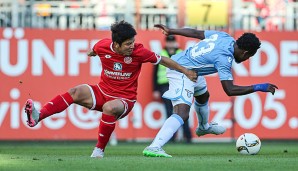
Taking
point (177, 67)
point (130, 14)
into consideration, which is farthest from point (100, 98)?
point (130, 14)

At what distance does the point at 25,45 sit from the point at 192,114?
3618 mm

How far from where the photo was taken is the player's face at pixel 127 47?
1220 cm

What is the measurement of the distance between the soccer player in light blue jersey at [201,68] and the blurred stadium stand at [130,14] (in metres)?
6.84

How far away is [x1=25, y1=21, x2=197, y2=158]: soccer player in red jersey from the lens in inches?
479

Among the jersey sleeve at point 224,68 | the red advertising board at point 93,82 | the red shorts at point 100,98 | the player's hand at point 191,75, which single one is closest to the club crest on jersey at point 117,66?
the red shorts at point 100,98

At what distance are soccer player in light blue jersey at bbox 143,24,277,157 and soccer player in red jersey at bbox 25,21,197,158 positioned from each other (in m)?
0.50

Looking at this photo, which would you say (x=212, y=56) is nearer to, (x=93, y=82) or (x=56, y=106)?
(x=56, y=106)

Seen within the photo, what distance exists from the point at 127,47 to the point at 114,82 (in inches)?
21.9

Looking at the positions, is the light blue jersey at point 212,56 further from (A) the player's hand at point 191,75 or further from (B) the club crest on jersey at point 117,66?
(B) the club crest on jersey at point 117,66

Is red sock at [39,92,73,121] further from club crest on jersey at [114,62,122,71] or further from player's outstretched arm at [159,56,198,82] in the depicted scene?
player's outstretched arm at [159,56,198,82]

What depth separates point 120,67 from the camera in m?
12.5

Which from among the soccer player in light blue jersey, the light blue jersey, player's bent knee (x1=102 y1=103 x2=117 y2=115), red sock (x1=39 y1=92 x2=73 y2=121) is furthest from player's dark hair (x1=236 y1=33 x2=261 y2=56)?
red sock (x1=39 y1=92 x2=73 y2=121)

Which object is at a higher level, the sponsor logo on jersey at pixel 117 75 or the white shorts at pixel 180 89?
the sponsor logo on jersey at pixel 117 75

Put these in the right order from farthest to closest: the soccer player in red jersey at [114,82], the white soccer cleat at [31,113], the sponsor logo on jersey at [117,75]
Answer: the sponsor logo on jersey at [117,75]
the soccer player in red jersey at [114,82]
the white soccer cleat at [31,113]
